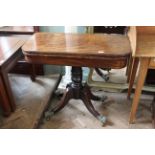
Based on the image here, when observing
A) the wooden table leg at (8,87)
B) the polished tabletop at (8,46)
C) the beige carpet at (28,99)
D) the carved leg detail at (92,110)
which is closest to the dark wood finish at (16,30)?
the polished tabletop at (8,46)

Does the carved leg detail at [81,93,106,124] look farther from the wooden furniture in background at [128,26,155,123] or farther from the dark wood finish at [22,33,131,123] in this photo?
the dark wood finish at [22,33,131,123]

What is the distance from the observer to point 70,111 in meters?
1.79

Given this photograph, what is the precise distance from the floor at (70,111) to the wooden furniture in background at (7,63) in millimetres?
127

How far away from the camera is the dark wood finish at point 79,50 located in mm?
1203

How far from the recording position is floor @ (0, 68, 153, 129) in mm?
1613

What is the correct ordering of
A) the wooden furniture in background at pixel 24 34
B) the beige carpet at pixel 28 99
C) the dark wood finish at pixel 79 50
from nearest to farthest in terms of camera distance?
the dark wood finish at pixel 79 50 < the beige carpet at pixel 28 99 < the wooden furniture in background at pixel 24 34

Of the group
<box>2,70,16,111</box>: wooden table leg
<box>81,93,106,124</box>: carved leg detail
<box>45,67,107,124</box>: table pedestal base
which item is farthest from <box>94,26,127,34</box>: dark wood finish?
<box>2,70,16,111</box>: wooden table leg

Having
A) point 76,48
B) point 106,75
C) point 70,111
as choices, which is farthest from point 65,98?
point 106,75

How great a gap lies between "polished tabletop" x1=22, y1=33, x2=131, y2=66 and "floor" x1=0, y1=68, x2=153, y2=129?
2.04 feet

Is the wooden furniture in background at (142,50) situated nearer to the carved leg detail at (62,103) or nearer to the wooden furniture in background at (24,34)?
the carved leg detail at (62,103)

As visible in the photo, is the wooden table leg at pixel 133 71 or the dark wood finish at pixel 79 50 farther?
the wooden table leg at pixel 133 71

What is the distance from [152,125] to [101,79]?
0.74 meters
